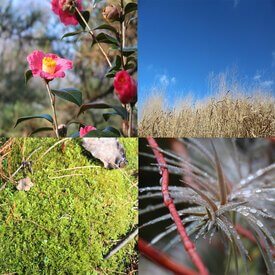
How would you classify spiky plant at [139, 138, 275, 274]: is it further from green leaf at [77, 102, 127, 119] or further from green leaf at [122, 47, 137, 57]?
green leaf at [122, 47, 137, 57]

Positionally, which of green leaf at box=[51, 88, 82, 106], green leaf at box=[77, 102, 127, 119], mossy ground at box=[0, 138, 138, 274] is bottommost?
mossy ground at box=[0, 138, 138, 274]

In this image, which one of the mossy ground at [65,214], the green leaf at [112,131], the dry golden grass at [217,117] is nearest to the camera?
the mossy ground at [65,214]

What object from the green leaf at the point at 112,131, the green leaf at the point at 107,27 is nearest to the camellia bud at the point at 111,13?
the green leaf at the point at 107,27

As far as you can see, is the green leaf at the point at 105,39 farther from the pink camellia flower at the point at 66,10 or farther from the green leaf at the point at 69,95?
the green leaf at the point at 69,95

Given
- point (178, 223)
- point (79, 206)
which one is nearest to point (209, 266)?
point (178, 223)

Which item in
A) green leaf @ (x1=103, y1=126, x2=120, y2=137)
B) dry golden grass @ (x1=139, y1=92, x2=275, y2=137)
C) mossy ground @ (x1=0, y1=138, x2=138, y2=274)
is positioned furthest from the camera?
dry golden grass @ (x1=139, y1=92, x2=275, y2=137)

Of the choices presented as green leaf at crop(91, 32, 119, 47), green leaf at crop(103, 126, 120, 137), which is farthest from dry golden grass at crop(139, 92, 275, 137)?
green leaf at crop(91, 32, 119, 47)
